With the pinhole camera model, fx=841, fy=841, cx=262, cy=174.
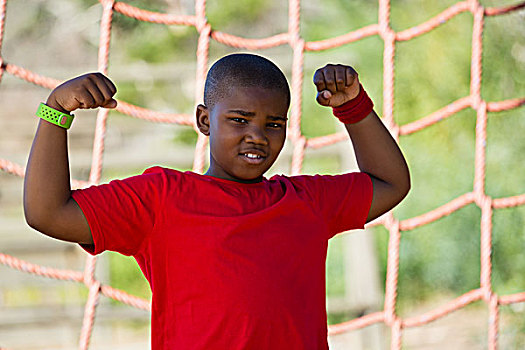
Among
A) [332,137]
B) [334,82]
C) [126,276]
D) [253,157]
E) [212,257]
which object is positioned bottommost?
[212,257]

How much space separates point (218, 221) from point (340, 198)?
0.19 metres

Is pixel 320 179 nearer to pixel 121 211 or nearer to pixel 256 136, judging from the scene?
pixel 256 136

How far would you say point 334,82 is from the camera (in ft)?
3.42

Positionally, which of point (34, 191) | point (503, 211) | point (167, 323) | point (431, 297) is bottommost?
point (167, 323)

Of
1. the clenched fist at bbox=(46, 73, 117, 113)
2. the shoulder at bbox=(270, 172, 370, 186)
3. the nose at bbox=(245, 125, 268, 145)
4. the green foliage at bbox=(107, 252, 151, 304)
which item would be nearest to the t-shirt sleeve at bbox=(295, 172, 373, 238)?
the shoulder at bbox=(270, 172, 370, 186)

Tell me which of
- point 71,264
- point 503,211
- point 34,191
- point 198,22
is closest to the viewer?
point 34,191

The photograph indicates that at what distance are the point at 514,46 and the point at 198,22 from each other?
276 centimetres

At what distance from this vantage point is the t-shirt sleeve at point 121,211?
35.2 inches

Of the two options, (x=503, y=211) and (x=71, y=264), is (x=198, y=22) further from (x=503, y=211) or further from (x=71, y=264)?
(x=503, y=211)

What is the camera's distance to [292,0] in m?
1.49

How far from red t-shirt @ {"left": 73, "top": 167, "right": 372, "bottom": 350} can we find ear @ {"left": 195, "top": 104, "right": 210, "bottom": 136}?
0.08 metres

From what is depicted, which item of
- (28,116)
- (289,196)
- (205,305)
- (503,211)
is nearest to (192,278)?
(205,305)

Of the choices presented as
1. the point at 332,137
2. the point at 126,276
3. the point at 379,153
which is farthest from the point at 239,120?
the point at 126,276

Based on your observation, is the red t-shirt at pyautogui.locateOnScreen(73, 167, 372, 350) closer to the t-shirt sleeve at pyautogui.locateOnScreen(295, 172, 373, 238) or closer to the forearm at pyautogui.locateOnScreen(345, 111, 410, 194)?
the t-shirt sleeve at pyautogui.locateOnScreen(295, 172, 373, 238)
